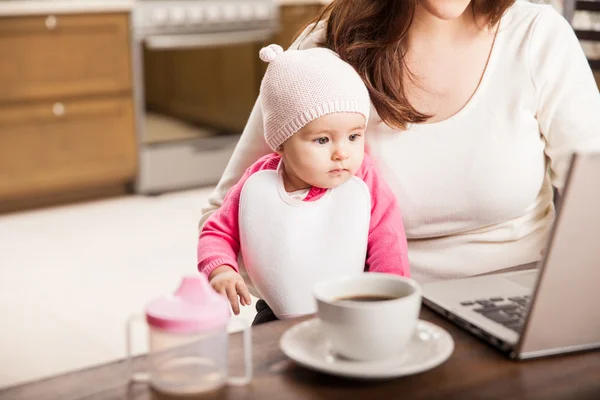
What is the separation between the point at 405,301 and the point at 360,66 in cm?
69

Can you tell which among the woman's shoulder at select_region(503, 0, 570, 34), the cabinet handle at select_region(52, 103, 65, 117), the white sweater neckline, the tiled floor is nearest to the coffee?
the white sweater neckline

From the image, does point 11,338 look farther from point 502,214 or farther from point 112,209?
point 502,214

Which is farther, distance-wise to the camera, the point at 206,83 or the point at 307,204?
the point at 206,83

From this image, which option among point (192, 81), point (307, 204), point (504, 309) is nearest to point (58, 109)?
point (192, 81)

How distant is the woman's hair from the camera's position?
53.8 inches

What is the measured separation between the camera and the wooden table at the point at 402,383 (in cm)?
79

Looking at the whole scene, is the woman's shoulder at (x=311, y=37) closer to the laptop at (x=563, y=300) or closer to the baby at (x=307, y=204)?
the baby at (x=307, y=204)

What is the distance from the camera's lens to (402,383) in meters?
0.81

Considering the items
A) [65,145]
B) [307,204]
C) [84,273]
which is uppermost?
[307,204]

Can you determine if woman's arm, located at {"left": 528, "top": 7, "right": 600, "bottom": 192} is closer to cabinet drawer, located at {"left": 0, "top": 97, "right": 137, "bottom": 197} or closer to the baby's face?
the baby's face

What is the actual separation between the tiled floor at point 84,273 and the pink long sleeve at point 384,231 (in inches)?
51.8

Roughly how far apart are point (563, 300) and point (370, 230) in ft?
1.62

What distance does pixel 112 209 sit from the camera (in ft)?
13.3

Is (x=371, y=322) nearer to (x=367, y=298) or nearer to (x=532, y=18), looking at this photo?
(x=367, y=298)
